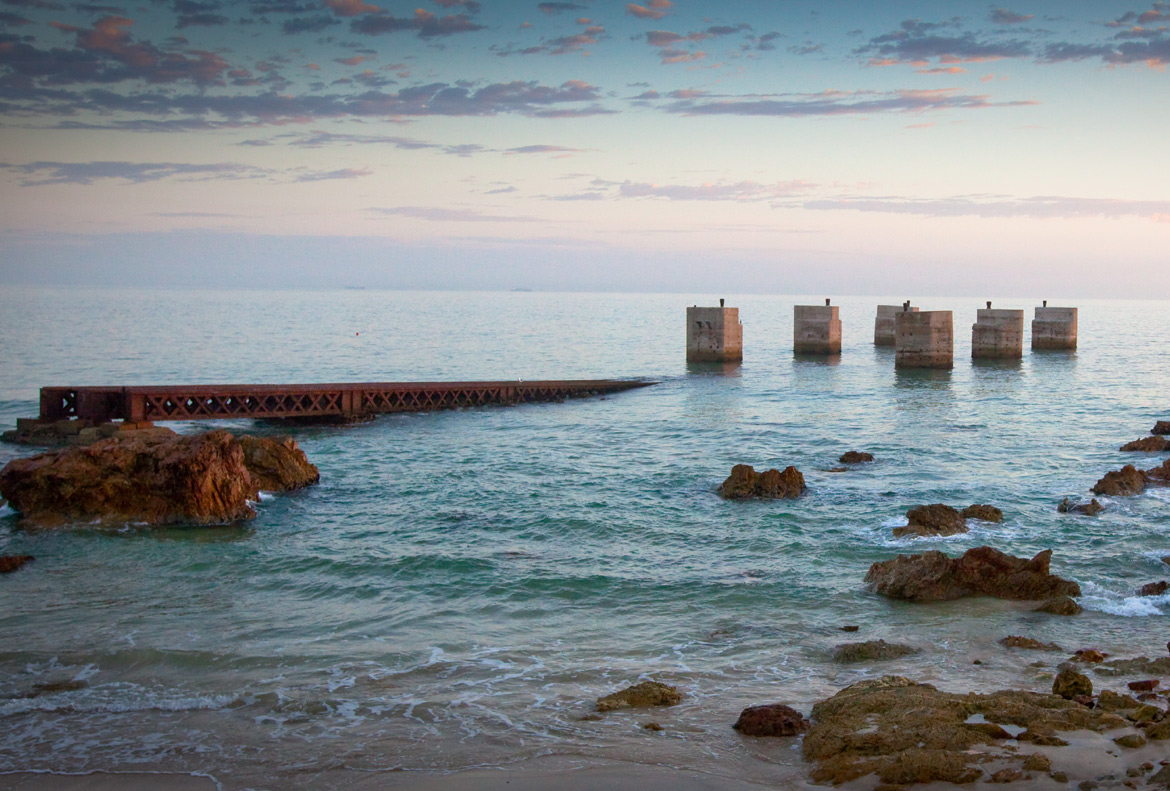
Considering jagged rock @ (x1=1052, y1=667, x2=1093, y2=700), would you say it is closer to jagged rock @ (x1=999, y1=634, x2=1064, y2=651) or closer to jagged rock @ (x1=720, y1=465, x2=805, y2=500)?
jagged rock @ (x1=999, y1=634, x2=1064, y2=651)

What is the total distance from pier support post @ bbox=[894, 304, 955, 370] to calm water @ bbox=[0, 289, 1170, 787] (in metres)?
21.0

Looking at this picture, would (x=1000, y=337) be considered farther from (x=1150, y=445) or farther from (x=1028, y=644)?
(x=1028, y=644)

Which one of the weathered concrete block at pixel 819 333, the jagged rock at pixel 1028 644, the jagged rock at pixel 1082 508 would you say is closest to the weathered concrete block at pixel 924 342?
the weathered concrete block at pixel 819 333

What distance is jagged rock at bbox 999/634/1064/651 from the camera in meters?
13.9

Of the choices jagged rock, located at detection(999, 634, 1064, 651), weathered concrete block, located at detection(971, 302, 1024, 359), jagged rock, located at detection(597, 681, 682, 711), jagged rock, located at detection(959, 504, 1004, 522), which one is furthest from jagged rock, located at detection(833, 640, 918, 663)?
weathered concrete block, located at detection(971, 302, 1024, 359)

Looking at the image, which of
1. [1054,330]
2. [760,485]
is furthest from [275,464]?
[1054,330]

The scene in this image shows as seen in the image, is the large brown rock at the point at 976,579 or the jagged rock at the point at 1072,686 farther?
the large brown rock at the point at 976,579

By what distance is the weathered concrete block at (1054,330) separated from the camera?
77875 millimetres

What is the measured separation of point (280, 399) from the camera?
131 ft

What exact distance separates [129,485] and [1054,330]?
244 ft

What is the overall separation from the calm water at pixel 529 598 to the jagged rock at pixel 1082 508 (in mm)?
412

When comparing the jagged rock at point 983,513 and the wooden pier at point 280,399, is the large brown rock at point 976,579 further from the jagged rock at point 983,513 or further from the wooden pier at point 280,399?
the wooden pier at point 280,399

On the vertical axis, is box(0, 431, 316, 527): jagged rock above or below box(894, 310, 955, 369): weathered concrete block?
below

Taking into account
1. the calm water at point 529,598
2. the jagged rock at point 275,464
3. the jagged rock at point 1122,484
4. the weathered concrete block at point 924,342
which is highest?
the weathered concrete block at point 924,342
